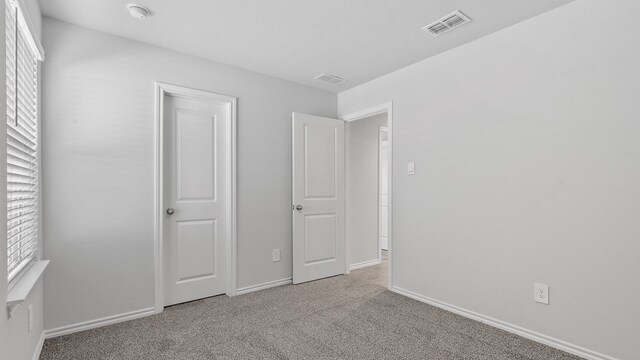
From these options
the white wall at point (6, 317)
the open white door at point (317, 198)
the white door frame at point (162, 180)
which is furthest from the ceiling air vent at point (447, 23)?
the white wall at point (6, 317)

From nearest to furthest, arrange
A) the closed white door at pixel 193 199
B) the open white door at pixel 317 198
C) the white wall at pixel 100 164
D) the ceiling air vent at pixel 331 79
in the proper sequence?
the white wall at pixel 100 164 → the closed white door at pixel 193 199 → the ceiling air vent at pixel 331 79 → the open white door at pixel 317 198

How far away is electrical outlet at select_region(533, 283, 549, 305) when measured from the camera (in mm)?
2246

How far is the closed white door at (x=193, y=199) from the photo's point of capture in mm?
2963

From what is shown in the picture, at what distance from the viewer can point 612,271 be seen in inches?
77.7

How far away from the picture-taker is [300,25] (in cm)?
245

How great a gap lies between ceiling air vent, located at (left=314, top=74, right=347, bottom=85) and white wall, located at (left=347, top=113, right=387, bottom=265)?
626mm

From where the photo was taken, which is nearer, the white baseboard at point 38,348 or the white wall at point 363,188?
the white baseboard at point 38,348

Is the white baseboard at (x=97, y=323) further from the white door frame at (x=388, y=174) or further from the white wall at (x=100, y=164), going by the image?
the white door frame at (x=388, y=174)

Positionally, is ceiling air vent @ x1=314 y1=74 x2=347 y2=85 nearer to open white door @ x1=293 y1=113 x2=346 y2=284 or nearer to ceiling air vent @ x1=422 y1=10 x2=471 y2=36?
open white door @ x1=293 y1=113 x2=346 y2=284

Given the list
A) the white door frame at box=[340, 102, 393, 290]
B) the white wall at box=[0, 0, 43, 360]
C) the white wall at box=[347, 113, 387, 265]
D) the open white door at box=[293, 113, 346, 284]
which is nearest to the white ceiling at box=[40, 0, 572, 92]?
the white door frame at box=[340, 102, 393, 290]

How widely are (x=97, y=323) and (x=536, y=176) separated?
3.54 meters

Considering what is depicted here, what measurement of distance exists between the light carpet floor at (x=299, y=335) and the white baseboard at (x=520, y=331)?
0.19 feet

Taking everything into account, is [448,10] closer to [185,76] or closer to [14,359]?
[185,76]

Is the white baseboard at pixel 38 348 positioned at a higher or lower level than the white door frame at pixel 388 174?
lower
